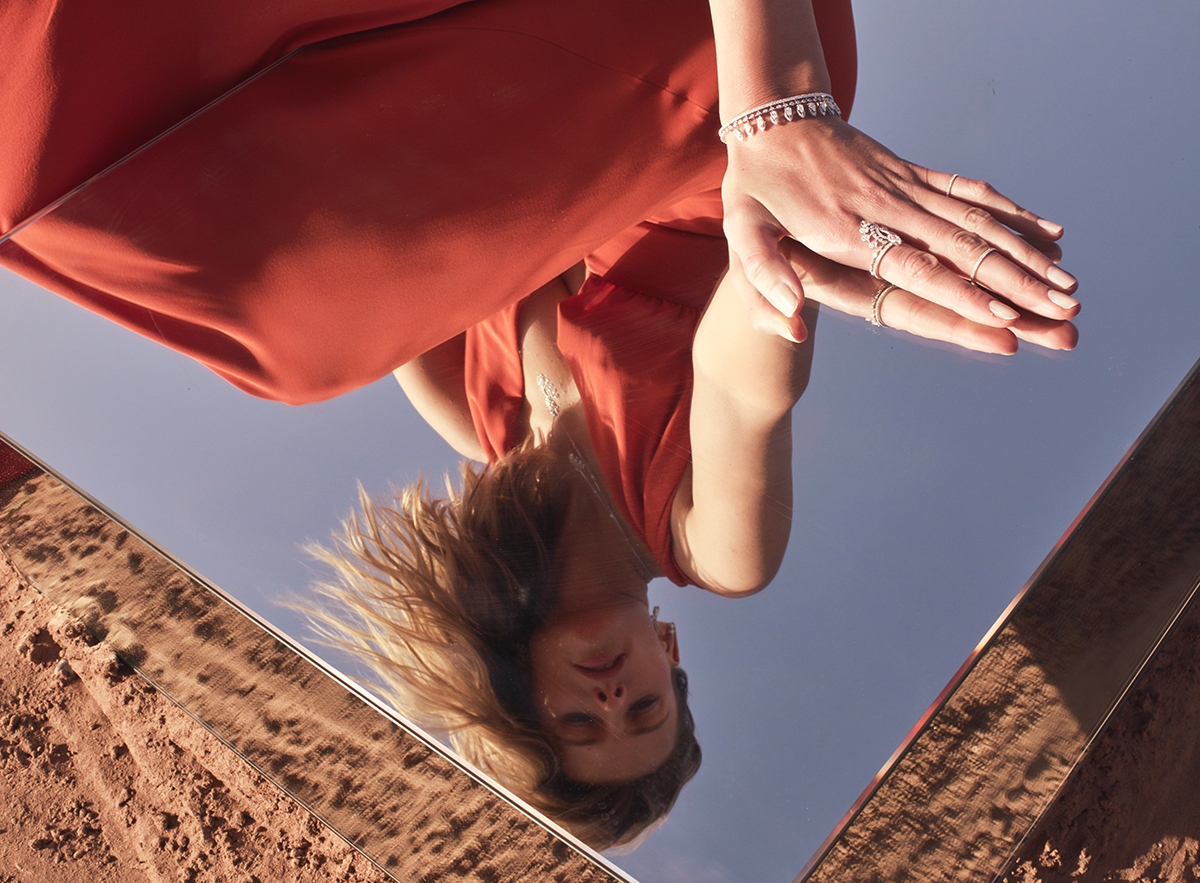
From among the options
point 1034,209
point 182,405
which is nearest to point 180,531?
point 182,405

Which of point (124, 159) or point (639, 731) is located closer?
point (639, 731)

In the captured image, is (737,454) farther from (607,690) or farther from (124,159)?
(124,159)

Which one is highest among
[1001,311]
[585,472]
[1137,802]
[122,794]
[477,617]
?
[1001,311]

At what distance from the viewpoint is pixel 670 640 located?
0.61 m

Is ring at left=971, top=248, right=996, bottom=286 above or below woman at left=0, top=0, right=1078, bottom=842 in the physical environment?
above

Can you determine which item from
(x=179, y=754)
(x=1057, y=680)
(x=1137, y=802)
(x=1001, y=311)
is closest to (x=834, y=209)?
(x=1001, y=311)

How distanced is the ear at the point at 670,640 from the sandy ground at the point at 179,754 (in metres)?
0.45

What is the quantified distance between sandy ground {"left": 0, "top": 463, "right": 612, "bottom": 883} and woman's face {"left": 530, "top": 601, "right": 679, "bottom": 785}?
1.22 feet

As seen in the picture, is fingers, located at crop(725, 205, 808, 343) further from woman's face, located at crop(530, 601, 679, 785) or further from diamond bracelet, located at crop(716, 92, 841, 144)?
woman's face, located at crop(530, 601, 679, 785)

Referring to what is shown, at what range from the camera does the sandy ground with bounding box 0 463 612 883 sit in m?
1.09

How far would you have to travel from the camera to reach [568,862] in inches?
42.3

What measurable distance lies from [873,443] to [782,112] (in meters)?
0.29

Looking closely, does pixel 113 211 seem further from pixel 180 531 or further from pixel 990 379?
pixel 990 379

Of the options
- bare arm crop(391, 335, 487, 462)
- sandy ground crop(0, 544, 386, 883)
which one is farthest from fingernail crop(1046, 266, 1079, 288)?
sandy ground crop(0, 544, 386, 883)
